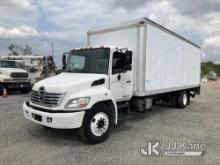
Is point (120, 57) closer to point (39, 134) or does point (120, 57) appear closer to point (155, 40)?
point (155, 40)

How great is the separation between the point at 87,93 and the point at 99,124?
86 centimetres

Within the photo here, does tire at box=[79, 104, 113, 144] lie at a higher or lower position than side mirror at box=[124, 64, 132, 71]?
lower

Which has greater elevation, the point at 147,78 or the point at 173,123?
the point at 147,78

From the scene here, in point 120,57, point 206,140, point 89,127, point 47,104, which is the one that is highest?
point 120,57

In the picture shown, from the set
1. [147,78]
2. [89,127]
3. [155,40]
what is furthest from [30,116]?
[155,40]

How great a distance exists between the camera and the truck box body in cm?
736

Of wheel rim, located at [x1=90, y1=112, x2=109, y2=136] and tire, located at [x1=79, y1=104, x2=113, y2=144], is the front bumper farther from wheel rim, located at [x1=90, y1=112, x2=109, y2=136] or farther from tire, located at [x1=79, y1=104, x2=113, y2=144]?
wheel rim, located at [x1=90, y1=112, x2=109, y2=136]

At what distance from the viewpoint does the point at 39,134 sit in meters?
6.73

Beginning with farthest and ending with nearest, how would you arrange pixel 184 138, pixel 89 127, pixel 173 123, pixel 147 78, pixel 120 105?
pixel 173 123 → pixel 147 78 → pixel 120 105 → pixel 184 138 → pixel 89 127

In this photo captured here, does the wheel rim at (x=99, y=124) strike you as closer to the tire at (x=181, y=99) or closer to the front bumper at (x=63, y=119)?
the front bumper at (x=63, y=119)

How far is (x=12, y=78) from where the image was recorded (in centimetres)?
1667

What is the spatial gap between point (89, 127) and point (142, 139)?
156cm

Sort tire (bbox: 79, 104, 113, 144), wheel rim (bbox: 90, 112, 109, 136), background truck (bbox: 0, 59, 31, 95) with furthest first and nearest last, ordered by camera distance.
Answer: background truck (bbox: 0, 59, 31, 95) → wheel rim (bbox: 90, 112, 109, 136) → tire (bbox: 79, 104, 113, 144)

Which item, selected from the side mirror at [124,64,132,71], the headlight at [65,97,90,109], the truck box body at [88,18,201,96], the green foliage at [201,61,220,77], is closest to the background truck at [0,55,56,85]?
Result: the truck box body at [88,18,201,96]
